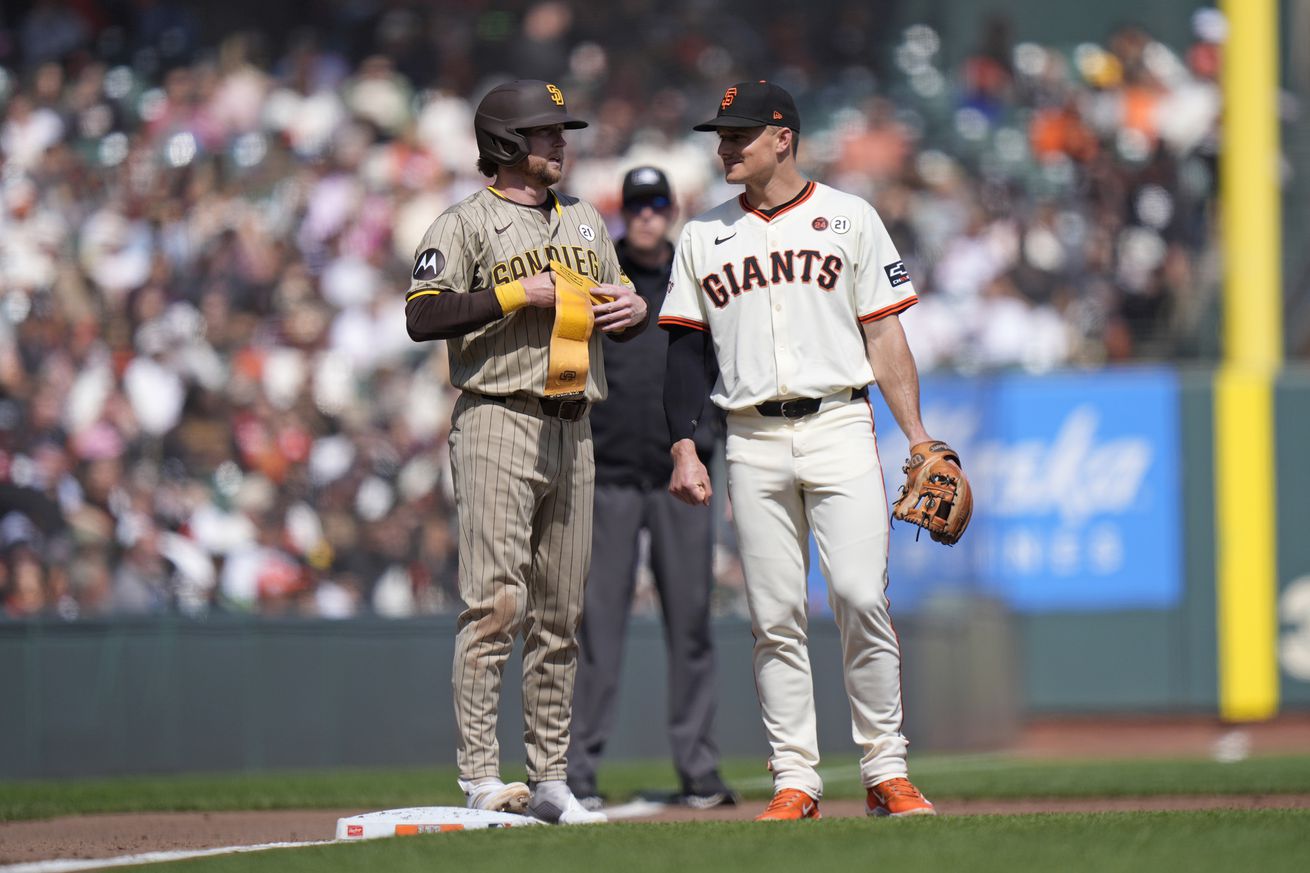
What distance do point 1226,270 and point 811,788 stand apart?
874 cm

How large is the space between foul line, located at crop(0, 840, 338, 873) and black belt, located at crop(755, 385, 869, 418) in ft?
5.42

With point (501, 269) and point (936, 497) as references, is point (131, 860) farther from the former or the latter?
point (936, 497)

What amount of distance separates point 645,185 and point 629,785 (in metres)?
2.48

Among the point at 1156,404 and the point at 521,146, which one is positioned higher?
the point at 521,146

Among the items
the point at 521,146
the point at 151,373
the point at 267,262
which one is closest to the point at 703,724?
the point at 521,146

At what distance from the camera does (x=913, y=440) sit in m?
5.07

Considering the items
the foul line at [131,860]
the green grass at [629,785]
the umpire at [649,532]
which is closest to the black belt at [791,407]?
the umpire at [649,532]

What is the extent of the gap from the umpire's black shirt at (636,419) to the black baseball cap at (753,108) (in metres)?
1.53

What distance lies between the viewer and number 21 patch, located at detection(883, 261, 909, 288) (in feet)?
16.6

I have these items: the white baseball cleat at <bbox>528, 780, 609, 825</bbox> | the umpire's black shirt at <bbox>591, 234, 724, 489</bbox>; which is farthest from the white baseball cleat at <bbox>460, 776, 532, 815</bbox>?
the umpire's black shirt at <bbox>591, 234, 724, 489</bbox>

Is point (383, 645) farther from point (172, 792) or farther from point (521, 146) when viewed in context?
point (521, 146)

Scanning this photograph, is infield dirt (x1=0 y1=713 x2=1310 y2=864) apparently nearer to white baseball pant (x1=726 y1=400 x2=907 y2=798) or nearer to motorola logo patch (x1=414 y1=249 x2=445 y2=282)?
white baseball pant (x1=726 y1=400 x2=907 y2=798)

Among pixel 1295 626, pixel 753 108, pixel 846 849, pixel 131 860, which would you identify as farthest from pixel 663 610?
pixel 1295 626

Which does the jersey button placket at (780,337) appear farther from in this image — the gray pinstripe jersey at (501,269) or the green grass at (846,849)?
the green grass at (846,849)
